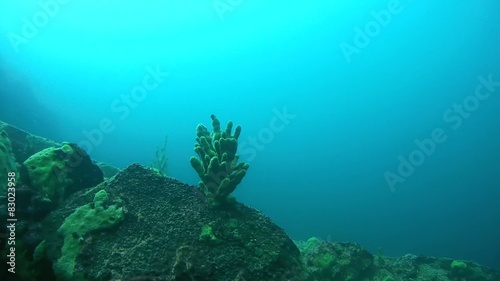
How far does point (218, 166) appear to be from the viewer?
4305mm

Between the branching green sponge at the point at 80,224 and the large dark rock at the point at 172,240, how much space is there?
60 mm

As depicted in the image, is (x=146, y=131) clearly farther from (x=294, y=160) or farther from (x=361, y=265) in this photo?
(x=361, y=265)

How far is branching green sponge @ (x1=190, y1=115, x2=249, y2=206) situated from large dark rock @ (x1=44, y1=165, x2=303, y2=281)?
20 cm

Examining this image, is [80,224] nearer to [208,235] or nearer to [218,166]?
[208,235]

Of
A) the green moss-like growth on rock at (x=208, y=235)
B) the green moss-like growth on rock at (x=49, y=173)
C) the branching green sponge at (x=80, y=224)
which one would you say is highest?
the green moss-like growth on rock at (x=49, y=173)

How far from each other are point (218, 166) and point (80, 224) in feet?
6.16

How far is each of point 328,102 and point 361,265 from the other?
113 meters

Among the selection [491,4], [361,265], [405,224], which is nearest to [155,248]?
[361,265]

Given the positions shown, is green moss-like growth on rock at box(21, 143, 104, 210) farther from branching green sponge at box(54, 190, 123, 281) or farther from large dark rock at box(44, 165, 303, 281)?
branching green sponge at box(54, 190, 123, 281)

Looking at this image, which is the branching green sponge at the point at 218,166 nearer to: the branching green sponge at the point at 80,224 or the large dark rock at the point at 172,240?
the large dark rock at the point at 172,240

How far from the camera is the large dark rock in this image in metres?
3.17

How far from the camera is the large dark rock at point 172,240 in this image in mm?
3168

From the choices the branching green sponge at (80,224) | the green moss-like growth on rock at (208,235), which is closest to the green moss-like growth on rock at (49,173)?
the branching green sponge at (80,224)

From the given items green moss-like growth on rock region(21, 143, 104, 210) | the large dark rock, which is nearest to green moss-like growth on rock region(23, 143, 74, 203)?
green moss-like growth on rock region(21, 143, 104, 210)
